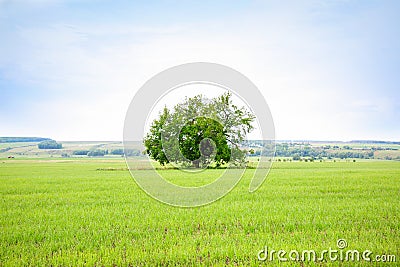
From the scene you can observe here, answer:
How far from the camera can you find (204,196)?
15930 millimetres

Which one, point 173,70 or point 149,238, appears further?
point 173,70

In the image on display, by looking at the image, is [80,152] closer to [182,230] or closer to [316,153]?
[316,153]

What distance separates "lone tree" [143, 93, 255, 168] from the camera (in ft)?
127

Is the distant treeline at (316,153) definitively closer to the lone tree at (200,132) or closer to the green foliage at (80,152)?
the lone tree at (200,132)

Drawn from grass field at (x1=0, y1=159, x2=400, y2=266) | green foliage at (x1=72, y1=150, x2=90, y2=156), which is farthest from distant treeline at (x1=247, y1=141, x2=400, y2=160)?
grass field at (x1=0, y1=159, x2=400, y2=266)

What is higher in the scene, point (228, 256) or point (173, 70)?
point (173, 70)

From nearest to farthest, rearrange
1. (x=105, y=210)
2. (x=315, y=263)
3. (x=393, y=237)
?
(x=315, y=263) < (x=393, y=237) < (x=105, y=210)

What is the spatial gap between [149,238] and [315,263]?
12.7 ft

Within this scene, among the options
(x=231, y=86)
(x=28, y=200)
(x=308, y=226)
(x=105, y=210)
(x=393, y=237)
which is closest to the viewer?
(x=393, y=237)

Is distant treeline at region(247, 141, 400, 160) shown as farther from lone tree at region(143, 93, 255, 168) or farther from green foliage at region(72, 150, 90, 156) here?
green foliage at region(72, 150, 90, 156)

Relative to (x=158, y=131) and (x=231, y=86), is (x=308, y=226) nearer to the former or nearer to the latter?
(x=231, y=86)

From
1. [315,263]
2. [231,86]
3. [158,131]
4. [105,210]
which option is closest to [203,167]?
[158,131]

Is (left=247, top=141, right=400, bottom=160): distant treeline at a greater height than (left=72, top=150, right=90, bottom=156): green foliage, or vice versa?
(left=247, top=141, right=400, bottom=160): distant treeline

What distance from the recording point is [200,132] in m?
39.1
